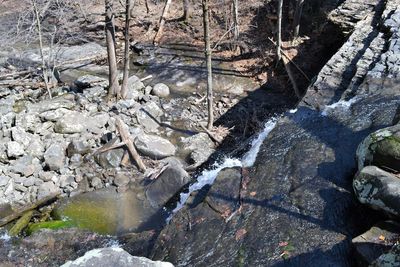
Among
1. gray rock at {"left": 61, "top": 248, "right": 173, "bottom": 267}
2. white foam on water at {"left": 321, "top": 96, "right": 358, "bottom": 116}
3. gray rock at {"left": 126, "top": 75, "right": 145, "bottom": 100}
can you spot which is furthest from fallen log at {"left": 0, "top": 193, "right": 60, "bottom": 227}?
white foam on water at {"left": 321, "top": 96, "right": 358, "bottom": 116}

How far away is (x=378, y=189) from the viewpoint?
598 cm

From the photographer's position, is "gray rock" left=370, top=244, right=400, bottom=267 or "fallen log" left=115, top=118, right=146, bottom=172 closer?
"gray rock" left=370, top=244, right=400, bottom=267

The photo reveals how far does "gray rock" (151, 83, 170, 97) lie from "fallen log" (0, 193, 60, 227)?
507 centimetres

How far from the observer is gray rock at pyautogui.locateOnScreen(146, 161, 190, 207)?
9336 mm

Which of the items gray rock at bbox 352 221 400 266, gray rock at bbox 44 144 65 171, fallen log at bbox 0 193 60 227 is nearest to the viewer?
gray rock at bbox 352 221 400 266

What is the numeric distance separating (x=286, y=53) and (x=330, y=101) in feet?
16.6

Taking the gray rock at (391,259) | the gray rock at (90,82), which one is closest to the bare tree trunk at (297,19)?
the gray rock at (90,82)

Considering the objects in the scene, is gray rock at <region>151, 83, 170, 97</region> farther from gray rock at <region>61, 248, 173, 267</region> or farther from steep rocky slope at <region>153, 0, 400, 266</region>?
gray rock at <region>61, 248, 173, 267</region>

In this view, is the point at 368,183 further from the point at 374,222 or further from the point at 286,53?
the point at 286,53

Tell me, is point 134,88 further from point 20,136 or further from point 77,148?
point 20,136

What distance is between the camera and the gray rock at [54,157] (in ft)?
33.3

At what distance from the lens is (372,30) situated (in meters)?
12.7

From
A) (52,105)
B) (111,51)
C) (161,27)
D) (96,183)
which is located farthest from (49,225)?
(161,27)

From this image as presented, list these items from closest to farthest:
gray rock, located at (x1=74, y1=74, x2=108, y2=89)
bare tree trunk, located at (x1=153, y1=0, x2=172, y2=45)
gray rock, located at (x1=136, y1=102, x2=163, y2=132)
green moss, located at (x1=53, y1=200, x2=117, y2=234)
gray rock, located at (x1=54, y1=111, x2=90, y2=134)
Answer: green moss, located at (x1=53, y1=200, x2=117, y2=234) → gray rock, located at (x1=54, y1=111, x2=90, y2=134) → gray rock, located at (x1=136, y1=102, x2=163, y2=132) → gray rock, located at (x1=74, y1=74, x2=108, y2=89) → bare tree trunk, located at (x1=153, y1=0, x2=172, y2=45)
